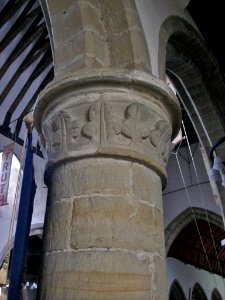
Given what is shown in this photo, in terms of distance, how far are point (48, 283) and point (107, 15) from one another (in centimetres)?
137

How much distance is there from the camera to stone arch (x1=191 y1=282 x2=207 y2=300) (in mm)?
11594

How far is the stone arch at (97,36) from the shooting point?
1560 millimetres

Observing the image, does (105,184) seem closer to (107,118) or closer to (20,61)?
(107,118)

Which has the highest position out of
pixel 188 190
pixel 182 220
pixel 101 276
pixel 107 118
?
pixel 188 190

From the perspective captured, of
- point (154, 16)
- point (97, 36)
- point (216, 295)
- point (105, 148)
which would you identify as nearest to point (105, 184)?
point (105, 148)

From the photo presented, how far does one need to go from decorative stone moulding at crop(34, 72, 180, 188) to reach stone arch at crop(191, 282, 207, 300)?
1157 centimetres

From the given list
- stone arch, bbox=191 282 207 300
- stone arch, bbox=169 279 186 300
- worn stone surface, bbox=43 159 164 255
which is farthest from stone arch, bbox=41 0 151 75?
stone arch, bbox=191 282 207 300

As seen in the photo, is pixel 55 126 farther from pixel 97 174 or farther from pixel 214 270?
pixel 214 270

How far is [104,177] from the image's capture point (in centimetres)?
124

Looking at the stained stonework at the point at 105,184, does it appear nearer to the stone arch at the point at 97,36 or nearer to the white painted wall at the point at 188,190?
the stone arch at the point at 97,36

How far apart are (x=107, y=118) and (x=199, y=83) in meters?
Answer: 2.52

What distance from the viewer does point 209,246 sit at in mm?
12383

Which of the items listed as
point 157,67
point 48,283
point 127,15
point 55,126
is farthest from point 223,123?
point 48,283

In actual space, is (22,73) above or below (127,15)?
above
